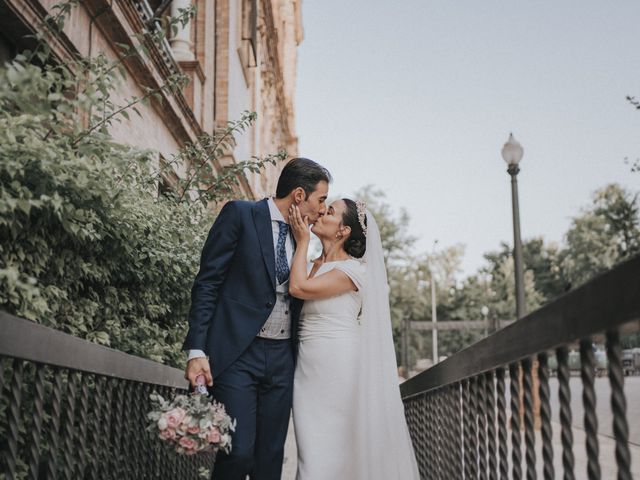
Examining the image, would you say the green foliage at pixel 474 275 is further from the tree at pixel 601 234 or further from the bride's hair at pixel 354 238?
the bride's hair at pixel 354 238

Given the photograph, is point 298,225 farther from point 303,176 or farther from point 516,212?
point 516,212

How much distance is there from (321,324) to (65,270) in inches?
61.4

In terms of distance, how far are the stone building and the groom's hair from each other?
120 cm

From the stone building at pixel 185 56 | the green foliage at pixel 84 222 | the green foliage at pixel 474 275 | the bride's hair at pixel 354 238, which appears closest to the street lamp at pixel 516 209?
the stone building at pixel 185 56

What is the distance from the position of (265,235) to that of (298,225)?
0.77 ft

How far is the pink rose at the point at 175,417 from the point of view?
305 centimetres

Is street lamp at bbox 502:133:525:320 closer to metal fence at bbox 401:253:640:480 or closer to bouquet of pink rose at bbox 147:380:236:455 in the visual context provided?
metal fence at bbox 401:253:640:480

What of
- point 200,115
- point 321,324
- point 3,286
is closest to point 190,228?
point 321,324

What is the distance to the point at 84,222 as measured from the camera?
3.73 m

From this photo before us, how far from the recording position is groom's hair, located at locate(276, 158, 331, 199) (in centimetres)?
421

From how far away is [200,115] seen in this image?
1359cm

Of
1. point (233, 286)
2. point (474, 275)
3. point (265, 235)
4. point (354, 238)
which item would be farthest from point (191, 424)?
point (474, 275)

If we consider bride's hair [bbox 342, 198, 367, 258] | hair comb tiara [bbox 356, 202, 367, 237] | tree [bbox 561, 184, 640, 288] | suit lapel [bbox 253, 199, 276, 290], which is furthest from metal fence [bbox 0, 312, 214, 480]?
tree [bbox 561, 184, 640, 288]

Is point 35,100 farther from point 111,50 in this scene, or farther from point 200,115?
point 200,115
